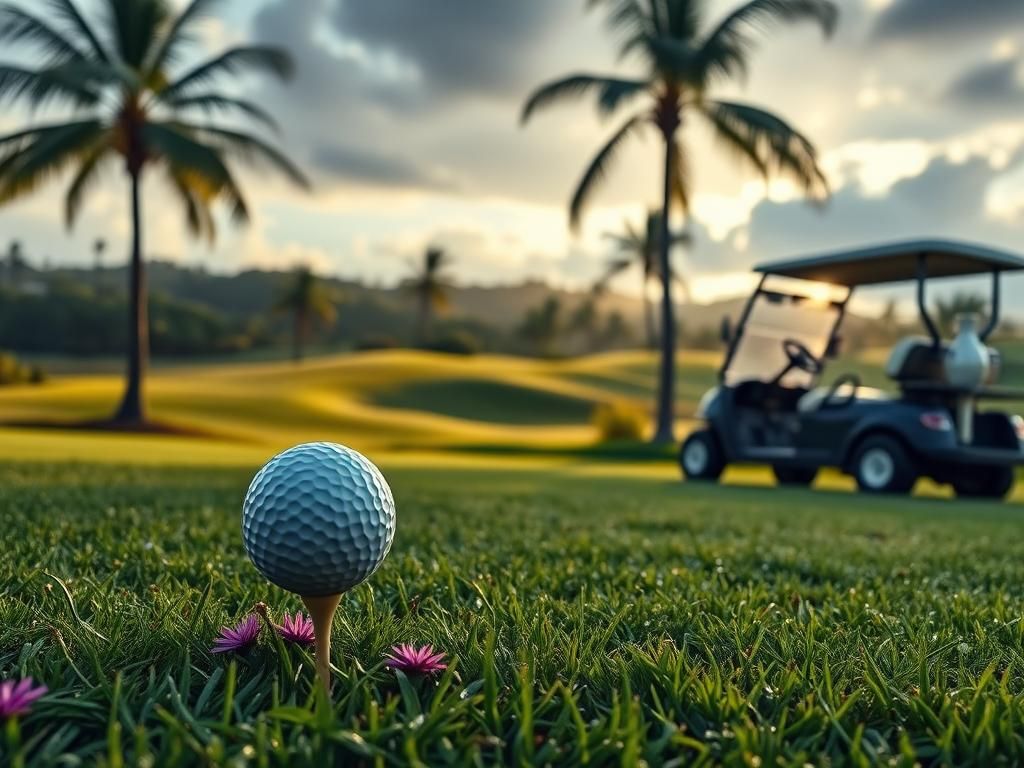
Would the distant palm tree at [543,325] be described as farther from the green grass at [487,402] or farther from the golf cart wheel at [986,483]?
the golf cart wheel at [986,483]

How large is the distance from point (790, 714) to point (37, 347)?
8146cm

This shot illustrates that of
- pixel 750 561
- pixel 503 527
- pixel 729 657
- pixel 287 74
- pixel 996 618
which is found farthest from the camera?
pixel 287 74

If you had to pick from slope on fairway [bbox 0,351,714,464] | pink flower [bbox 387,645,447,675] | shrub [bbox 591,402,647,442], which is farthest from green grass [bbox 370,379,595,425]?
pink flower [bbox 387,645,447,675]

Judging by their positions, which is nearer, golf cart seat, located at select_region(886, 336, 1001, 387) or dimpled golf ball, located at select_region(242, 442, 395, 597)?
dimpled golf ball, located at select_region(242, 442, 395, 597)

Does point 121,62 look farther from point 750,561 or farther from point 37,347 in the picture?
point 37,347

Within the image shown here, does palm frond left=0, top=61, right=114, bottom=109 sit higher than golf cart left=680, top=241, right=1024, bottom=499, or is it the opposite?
palm frond left=0, top=61, right=114, bottom=109

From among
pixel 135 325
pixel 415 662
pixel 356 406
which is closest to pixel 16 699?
pixel 415 662

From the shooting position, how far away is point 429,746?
1149 millimetres

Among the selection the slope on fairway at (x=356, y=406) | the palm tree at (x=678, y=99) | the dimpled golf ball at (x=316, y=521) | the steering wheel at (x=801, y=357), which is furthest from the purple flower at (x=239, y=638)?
the palm tree at (x=678, y=99)

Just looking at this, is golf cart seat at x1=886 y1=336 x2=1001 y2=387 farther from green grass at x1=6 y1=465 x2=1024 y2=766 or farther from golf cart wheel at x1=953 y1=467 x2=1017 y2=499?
green grass at x1=6 y1=465 x2=1024 y2=766

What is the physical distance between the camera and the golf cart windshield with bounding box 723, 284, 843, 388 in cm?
928

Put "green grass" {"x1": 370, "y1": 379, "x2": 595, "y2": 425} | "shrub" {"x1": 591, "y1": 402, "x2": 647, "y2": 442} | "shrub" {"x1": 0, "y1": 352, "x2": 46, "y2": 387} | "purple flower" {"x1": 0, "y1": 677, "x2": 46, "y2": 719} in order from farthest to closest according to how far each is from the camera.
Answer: "green grass" {"x1": 370, "y1": 379, "x2": 595, "y2": 425}, "shrub" {"x1": 0, "y1": 352, "x2": 46, "y2": 387}, "shrub" {"x1": 591, "y1": 402, "x2": 647, "y2": 442}, "purple flower" {"x1": 0, "y1": 677, "x2": 46, "y2": 719}

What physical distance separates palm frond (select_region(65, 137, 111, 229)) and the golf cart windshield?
1574 cm

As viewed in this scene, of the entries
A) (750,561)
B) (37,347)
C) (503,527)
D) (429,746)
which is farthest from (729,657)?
(37,347)
